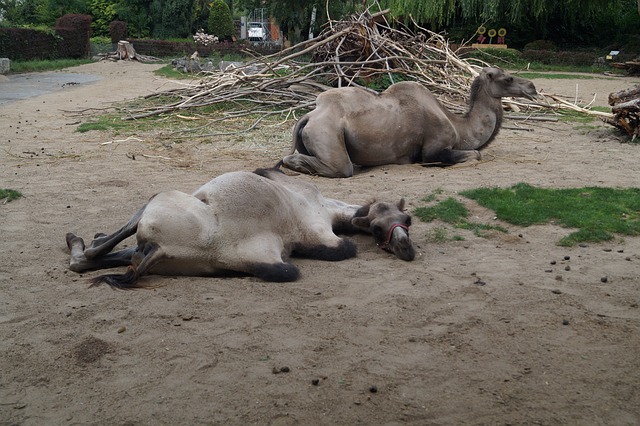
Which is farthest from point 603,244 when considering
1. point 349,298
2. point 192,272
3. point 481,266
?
point 192,272

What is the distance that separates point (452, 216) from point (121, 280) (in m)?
3.00

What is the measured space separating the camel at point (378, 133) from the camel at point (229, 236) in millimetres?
2577

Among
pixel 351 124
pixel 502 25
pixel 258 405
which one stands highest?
pixel 502 25

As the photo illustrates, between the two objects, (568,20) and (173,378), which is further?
(568,20)

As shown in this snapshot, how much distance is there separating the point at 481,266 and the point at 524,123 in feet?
25.3

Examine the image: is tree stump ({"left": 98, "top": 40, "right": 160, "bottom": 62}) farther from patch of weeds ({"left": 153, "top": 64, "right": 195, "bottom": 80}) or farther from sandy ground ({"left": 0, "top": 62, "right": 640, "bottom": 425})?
sandy ground ({"left": 0, "top": 62, "right": 640, "bottom": 425})

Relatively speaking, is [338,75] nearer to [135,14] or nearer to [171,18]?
[171,18]

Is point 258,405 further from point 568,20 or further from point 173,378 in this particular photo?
point 568,20

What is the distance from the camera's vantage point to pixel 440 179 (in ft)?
26.1

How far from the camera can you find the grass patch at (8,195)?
699 centimetres

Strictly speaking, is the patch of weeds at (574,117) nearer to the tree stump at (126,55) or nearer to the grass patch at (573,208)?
the grass patch at (573,208)

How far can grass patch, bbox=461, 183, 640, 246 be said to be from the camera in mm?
5973

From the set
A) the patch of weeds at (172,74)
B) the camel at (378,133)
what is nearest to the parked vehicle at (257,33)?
the patch of weeds at (172,74)

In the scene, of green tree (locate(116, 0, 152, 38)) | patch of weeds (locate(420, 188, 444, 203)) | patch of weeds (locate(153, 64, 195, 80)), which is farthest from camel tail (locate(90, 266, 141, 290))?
green tree (locate(116, 0, 152, 38))
